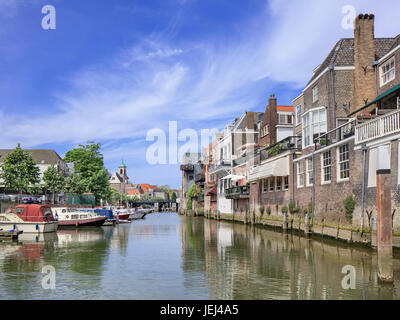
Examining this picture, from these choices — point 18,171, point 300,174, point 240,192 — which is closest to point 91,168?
point 18,171

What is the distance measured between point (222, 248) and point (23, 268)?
40.5 feet

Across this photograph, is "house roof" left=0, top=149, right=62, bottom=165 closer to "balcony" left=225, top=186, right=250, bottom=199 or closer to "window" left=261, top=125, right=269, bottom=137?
→ "balcony" left=225, top=186, right=250, bottom=199

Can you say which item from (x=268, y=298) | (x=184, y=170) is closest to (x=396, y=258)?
(x=268, y=298)

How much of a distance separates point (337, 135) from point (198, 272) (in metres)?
15.3

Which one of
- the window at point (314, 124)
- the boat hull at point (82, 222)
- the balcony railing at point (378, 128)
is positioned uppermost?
the window at point (314, 124)

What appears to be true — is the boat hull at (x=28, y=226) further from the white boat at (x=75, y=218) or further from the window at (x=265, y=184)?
the window at (x=265, y=184)

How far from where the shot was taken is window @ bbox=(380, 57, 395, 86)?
27.1 m

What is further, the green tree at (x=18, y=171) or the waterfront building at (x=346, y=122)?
the green tree at (x=18, y=171)

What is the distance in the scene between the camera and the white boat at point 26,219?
37.1m

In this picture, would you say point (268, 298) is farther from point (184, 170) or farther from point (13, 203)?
point (184, 170)

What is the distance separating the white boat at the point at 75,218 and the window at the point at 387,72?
1453 inches

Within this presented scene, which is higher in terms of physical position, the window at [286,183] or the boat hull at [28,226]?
the window at [286,183]

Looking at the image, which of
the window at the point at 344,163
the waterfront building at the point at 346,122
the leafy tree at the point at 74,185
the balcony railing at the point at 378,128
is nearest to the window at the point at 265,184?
the waterfront building at the point at 346,122

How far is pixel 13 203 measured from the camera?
2446 inches
